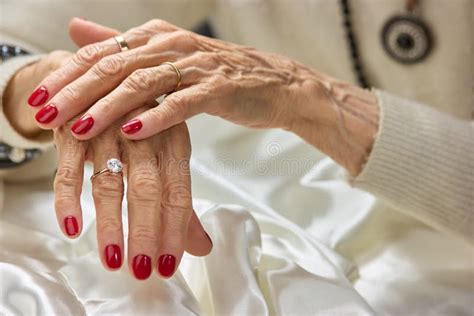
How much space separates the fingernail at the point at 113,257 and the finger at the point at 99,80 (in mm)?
145

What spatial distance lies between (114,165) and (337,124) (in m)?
0.36

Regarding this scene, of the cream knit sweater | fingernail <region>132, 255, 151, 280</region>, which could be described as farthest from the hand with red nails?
the cream knit sweater

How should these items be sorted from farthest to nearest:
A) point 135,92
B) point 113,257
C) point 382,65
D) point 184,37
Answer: point 382,65, point 184,37, point 135,92, point 113,257

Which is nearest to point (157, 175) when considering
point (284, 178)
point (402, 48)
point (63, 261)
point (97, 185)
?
point (97, 185)

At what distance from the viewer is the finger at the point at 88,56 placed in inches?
29.9

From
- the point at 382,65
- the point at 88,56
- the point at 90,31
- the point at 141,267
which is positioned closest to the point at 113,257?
the point at 141,267

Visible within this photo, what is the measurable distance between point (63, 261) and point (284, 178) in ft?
1.28

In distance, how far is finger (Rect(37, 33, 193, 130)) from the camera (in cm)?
72

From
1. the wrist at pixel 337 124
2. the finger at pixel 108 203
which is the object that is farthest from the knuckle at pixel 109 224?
the wrist at pixel 337 124

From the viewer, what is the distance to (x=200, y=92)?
772mm

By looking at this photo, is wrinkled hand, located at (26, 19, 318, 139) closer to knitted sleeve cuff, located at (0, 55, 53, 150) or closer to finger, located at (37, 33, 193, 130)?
finger, located at (37, 33, 193, 130)

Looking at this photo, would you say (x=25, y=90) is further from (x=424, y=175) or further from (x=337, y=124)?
(x=424, y=175)

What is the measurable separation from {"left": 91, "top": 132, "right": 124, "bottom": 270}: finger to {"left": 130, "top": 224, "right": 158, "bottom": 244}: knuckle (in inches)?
0.5

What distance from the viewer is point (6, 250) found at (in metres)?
0.79
